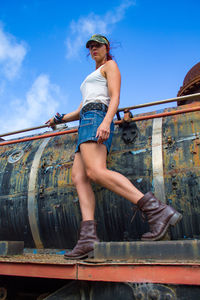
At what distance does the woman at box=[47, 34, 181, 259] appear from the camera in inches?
105

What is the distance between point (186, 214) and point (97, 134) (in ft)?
3.98

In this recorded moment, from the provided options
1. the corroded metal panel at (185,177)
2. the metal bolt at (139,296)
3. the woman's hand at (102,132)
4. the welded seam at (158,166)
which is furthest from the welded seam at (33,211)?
the metal bolt at (139,296)

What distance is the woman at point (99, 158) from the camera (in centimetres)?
267

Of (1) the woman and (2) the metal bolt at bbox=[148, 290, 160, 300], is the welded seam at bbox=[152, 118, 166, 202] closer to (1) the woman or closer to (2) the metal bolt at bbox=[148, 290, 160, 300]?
(1) the woman

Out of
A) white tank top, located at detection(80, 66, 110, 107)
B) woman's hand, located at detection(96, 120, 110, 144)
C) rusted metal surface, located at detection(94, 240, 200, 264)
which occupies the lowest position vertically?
rusted metal surface, located at detection(94, 240, 200, 264)

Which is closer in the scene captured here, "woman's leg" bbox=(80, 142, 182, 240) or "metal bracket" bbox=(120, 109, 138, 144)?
"woman's leg" bbox=(80, 142, 182, 240)

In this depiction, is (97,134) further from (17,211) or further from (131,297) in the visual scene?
(17,211)

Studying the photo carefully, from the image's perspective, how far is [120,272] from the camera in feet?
7.20

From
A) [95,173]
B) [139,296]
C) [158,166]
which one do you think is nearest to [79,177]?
[95,173]

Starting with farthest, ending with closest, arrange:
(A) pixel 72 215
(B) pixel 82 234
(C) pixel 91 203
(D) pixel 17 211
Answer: (D) pixel 17 211 → (A) pixel 72 215 → (C) pixel 91 203 → (B) pixel 82 234

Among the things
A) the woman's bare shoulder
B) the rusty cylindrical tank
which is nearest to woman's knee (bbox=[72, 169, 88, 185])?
the rusty cylindrical tank

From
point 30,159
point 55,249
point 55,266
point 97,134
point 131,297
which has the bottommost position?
point 131,297

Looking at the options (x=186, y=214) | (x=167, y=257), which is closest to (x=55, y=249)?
(x=186, y=214)

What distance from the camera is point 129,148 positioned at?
11.6 feet
